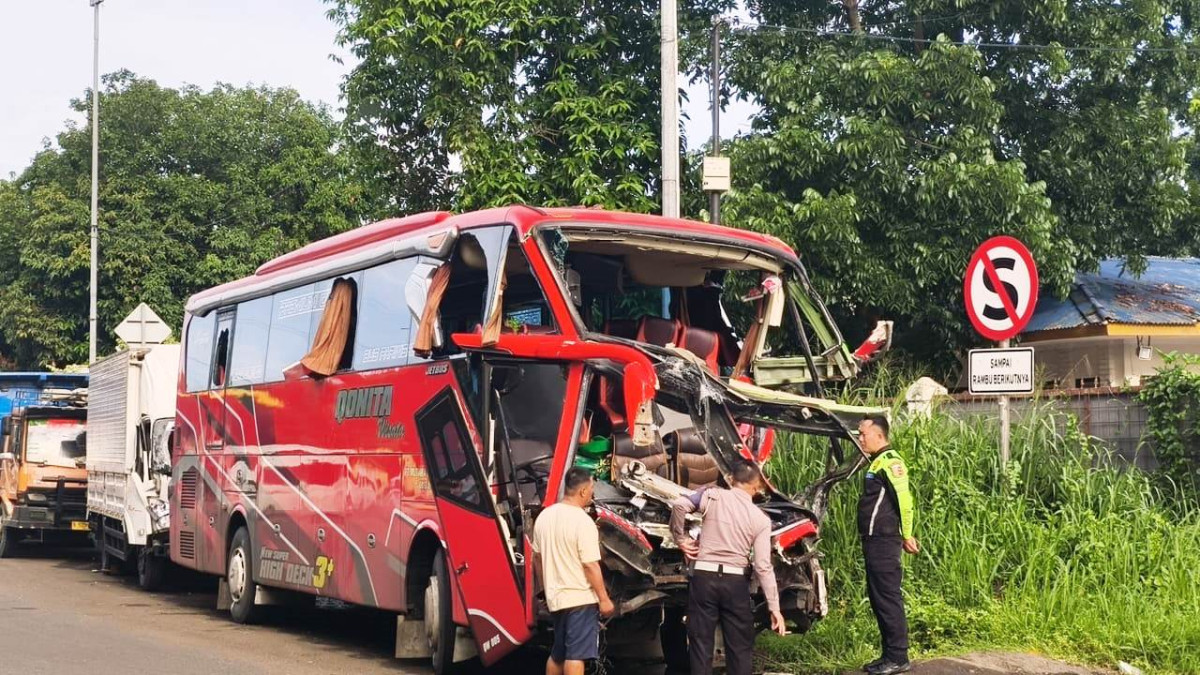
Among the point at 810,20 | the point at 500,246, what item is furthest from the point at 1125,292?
the point at 500,246

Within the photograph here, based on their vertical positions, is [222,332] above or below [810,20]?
below

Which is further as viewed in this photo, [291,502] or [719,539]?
[291,502]

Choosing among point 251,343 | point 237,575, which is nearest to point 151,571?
point 237,575

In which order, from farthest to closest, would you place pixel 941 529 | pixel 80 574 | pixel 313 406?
pixel 80 574 → pixel 313 406 → pixel 941 529

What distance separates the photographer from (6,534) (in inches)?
969

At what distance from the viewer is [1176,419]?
1211 centimetres

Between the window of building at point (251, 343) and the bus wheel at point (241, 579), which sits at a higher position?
the window of building at point (251, 343)

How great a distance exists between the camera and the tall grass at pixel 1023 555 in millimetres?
10773

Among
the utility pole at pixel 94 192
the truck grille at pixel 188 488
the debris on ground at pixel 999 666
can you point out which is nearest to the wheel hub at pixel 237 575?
the truck grille at pixel 188 488

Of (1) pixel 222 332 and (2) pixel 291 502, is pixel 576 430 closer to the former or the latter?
(2) pixel 291 502

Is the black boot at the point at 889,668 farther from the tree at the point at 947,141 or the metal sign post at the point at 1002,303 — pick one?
the tree at the point at 947,141

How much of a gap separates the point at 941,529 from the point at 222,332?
8430 mm

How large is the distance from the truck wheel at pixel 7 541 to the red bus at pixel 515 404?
1140cm

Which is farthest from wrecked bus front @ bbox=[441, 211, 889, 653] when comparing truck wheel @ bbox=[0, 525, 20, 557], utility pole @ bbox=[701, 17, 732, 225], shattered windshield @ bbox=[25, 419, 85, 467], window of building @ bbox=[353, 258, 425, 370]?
truck wheel @ bbox=[0, 525, 20, 557]
